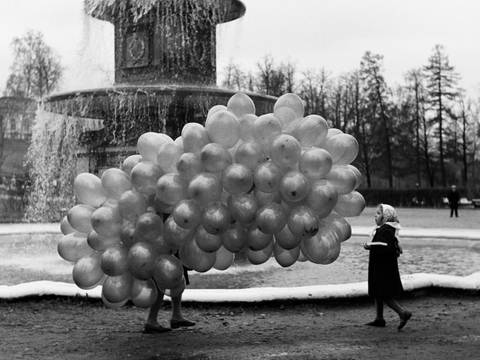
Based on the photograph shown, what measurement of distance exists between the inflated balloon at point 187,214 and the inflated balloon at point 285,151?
700mm

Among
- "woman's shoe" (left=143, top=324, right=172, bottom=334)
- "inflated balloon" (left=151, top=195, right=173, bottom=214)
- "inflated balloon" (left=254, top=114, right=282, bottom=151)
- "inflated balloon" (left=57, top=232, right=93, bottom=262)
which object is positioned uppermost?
"inflated balloon" (left=254, top=114, right=282, bottom=151)

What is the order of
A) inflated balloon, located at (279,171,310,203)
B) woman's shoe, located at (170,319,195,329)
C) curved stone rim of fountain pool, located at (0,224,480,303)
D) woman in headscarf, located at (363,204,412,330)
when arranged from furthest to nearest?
curved stone rim of fountain pool, located at (0,224,480,303)
woman in headscarf, located at (363,204,412,330)
woman's shoe, located at (170,319,195,329)
inflated balloon, located at (279,171,310,203)

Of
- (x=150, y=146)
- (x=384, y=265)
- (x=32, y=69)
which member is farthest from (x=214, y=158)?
(x=32, y=69)

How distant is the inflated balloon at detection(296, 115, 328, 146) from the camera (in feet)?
17.4

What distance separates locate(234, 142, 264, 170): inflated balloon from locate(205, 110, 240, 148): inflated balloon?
0.11 m

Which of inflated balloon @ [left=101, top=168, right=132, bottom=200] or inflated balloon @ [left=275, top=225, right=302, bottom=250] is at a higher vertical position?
inflated balloon @ [left=101, top=168, right=132, bottom=200]

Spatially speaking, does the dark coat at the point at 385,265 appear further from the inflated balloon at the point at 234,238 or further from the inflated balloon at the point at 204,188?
the inflated balloon at the point at 204,188

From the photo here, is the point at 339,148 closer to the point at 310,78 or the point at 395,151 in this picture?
the point at 395,151

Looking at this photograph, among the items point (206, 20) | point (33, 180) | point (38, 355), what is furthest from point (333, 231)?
point (33, 180)

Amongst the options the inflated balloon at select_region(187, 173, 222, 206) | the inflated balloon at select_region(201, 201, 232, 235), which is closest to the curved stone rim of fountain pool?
the inflated balloon at select_region(201, 201, 232, 235)

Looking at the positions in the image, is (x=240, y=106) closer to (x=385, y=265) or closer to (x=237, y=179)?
(x=237, y=179)

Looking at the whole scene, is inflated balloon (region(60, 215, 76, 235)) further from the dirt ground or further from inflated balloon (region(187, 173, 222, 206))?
inflated balloon (region(187, 173, 222, 206))

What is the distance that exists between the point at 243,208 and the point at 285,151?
1.72 ft

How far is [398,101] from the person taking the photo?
1882 inches
